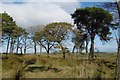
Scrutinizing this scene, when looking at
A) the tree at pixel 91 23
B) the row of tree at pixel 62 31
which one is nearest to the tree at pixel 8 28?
the row of tree at pixel 62 31

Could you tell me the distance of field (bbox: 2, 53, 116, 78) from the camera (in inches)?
396

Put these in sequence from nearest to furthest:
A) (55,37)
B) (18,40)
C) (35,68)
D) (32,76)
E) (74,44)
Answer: (32,76)
(35,68)
(74,44)
(55,37)
(18,40)

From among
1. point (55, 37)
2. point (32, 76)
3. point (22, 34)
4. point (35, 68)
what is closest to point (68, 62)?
point (35, 68)

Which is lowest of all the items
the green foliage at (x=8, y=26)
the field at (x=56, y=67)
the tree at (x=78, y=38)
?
the field at (x=56, y=67)

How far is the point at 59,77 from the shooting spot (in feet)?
35.8

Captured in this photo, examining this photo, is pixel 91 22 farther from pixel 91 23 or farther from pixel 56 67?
pixel 56 67

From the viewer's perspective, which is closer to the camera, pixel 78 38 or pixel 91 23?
pixel 78 38

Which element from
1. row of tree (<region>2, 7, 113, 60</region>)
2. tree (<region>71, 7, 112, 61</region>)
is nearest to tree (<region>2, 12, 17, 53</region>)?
row of tree (<region>2, 7, 113, 60</region>)

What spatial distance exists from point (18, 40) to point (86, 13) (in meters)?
5.36

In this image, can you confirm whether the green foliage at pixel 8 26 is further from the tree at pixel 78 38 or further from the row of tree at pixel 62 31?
the tree at pixel 78 38

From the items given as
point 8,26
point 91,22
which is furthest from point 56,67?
point 8,26

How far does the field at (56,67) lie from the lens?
10.0 m

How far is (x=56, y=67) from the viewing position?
12.6 meters

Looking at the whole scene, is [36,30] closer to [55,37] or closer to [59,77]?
[55,37]
